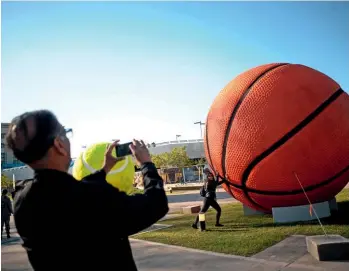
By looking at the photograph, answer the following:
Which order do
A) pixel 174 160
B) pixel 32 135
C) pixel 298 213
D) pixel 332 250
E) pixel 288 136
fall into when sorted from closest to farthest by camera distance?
pixel 32 135 → pixel 332 250 → pixel 288 136 → pixel 298 213 → pixel 174 160

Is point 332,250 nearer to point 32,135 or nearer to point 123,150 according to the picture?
point 123,150

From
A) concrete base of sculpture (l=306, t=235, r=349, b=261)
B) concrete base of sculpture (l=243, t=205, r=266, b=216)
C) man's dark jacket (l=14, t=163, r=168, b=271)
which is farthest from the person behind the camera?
concrete base of sculpture (l=243, t=205, r=266, b=216)

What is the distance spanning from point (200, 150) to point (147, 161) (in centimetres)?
6346

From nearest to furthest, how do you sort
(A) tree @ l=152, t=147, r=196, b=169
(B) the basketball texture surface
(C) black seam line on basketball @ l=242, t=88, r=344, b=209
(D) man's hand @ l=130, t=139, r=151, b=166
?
(D) man's hand @ l=130, t=139, r=151, b=166 → (B) the basketball texture surface → (C) black seam line on basketball @ l=242, t=88, r=344, b=209 → (A) tree @ l=152, t=147, r=196, b=169

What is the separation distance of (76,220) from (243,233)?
6.27 metres

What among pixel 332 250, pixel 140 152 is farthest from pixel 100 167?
pixel 332 250

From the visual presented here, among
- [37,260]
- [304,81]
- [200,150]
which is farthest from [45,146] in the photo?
[200,150]

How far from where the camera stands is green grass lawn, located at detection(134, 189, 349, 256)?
20.3 feet

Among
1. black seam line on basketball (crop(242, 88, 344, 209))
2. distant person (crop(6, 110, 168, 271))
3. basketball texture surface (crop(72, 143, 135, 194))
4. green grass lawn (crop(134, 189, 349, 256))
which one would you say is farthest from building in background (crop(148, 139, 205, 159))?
distant person (crop(6, 110, 168, 271))

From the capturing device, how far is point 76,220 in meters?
1.49

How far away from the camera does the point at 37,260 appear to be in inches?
62.5

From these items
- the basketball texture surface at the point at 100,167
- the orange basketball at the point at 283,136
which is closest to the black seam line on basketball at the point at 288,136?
the orange basketball at the point at 283,136

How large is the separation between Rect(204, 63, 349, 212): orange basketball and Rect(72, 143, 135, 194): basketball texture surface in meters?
3.48

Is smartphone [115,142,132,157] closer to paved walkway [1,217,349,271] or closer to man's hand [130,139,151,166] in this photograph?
man's hand [130,139,151,166]
